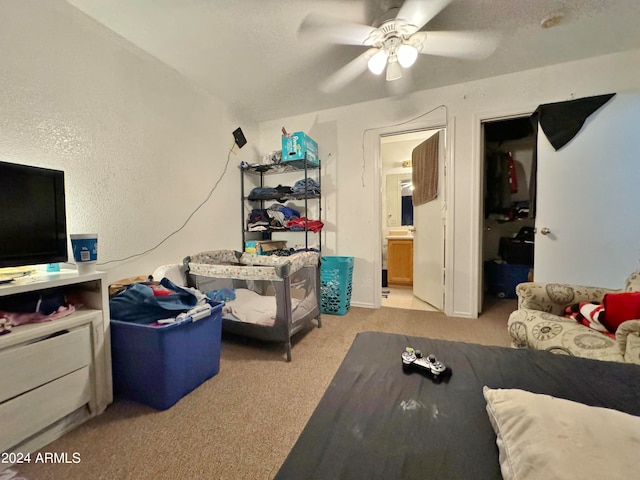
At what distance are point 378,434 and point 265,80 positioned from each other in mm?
2703

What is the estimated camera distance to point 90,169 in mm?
1679

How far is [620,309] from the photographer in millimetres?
1290

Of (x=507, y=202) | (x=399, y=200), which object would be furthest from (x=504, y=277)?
(x=399, y=200)

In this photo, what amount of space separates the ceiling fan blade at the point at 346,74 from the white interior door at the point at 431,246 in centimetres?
111

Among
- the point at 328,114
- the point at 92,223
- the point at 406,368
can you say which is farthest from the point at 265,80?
the point at 406,368

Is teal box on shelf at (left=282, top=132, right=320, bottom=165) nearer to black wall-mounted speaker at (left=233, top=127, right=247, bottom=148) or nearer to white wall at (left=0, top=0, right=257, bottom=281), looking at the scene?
black wall-mounted speaker at (left=233, top=127, right=247, bottom=148)

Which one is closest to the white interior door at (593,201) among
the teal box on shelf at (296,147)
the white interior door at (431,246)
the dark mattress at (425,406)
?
the white interior door at (431,246)

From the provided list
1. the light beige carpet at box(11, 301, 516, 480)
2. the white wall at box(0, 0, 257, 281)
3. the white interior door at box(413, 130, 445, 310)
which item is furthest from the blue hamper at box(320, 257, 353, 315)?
the white wall at box(0, 0, 257, 281)

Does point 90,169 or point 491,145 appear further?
point 491,145

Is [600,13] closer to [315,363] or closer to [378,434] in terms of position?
[378,434]

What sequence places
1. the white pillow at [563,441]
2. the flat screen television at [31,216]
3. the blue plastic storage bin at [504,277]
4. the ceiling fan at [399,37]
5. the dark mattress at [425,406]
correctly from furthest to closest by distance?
the blue plastic storage bin at [504,277] < the ceiling fan at [399,37] < the flat screen television at [31,216] < the dark mattress at [425,406] < the white pillow at [563,441]

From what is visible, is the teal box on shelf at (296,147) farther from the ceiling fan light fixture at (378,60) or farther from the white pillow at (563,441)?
the white pillow at (563,441)

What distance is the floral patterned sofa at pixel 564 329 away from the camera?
1.12 metres

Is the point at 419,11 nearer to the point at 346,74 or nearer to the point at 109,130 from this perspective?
the point at 346,74
